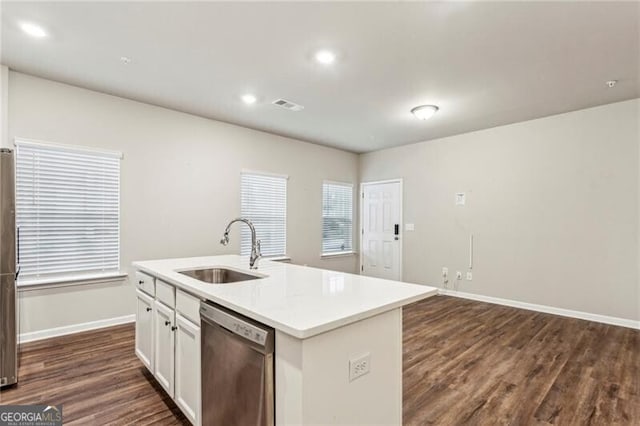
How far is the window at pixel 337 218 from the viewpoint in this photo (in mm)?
6279

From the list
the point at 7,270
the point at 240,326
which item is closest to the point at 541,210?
the point at 240,326

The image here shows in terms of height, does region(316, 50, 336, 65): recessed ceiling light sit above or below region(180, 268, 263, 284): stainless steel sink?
above

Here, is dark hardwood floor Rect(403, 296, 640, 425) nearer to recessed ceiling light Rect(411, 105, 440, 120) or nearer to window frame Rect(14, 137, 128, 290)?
recessed ceiling light Rect(411, 105, 440, 120)

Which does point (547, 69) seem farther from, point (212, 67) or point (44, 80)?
point (44, 80)

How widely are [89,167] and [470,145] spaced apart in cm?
527

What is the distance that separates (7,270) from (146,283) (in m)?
0.91

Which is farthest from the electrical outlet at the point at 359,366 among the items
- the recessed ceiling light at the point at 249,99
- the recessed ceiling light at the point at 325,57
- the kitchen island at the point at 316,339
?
the recessed ceiling light at the point at 249,99

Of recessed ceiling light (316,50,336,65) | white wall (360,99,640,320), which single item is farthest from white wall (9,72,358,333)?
white wall (360,99,640,320)

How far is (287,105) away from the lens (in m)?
4.05

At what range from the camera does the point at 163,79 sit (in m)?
3.31

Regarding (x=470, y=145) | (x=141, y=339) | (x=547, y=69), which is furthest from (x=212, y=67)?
(x=470, y=145)

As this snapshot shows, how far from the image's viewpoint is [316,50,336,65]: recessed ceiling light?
9.01 feet

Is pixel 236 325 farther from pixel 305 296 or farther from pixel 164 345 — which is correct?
pixel 164 345

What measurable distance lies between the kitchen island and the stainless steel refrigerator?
1.10 meters
